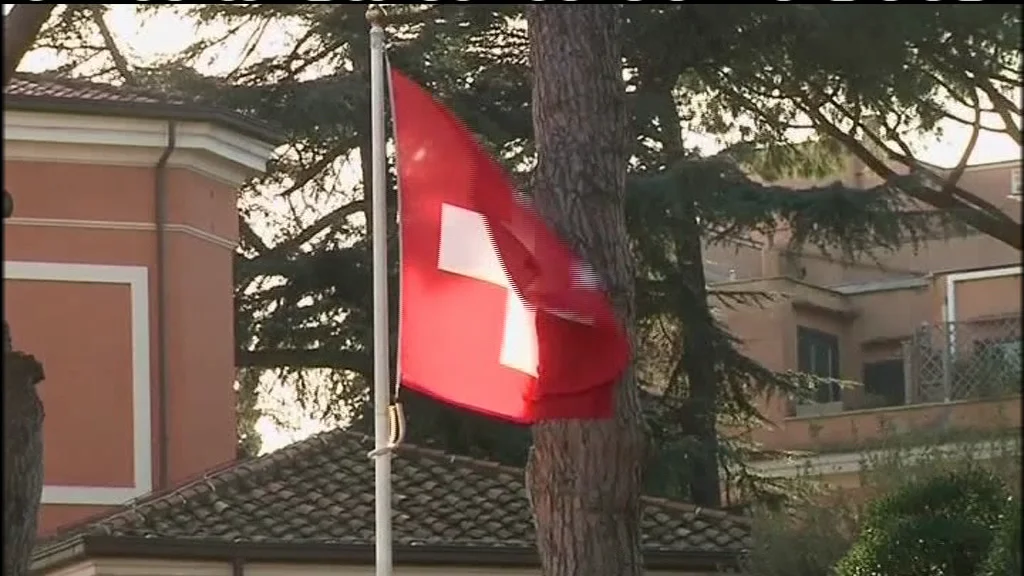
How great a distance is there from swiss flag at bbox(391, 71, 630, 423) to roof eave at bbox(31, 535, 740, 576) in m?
5.97

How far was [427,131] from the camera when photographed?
425 inches

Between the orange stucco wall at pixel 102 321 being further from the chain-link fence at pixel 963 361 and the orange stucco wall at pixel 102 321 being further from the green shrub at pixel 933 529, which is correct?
the green shrub at pixel 933 529

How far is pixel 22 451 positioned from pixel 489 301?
220 cm

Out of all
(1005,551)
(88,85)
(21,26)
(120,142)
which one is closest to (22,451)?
(21,26)

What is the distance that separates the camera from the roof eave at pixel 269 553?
52.2 ft

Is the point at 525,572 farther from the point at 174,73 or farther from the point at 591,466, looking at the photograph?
the point at 174,73

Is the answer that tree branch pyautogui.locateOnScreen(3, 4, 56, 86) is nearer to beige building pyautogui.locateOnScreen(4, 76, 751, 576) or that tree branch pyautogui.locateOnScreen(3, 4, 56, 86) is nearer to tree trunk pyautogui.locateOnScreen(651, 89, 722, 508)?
beige building pyautogui.locateOnScreen(4, 76, 751, 576)

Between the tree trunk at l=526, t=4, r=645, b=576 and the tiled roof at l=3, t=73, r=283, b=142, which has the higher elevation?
the tiled roof at l=3, t=73, r=283, b=142

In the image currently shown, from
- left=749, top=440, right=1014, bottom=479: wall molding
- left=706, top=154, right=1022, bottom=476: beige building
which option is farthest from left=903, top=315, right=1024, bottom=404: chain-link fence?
left=749, top=440, right=1014, bottom=479: wall molding

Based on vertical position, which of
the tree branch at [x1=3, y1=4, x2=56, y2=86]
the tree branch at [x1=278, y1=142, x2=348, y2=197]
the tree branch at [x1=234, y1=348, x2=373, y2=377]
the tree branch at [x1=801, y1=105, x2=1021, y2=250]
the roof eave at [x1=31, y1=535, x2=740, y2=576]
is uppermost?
the tree branch at [x1=278, y1=142, x2=348, y2=197]

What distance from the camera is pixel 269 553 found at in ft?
53.4

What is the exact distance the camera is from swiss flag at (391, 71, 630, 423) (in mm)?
10203

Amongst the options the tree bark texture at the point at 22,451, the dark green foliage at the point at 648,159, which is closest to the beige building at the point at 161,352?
the dark green foliage at the point at 648,159

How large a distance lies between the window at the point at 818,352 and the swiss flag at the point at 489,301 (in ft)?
97.9
